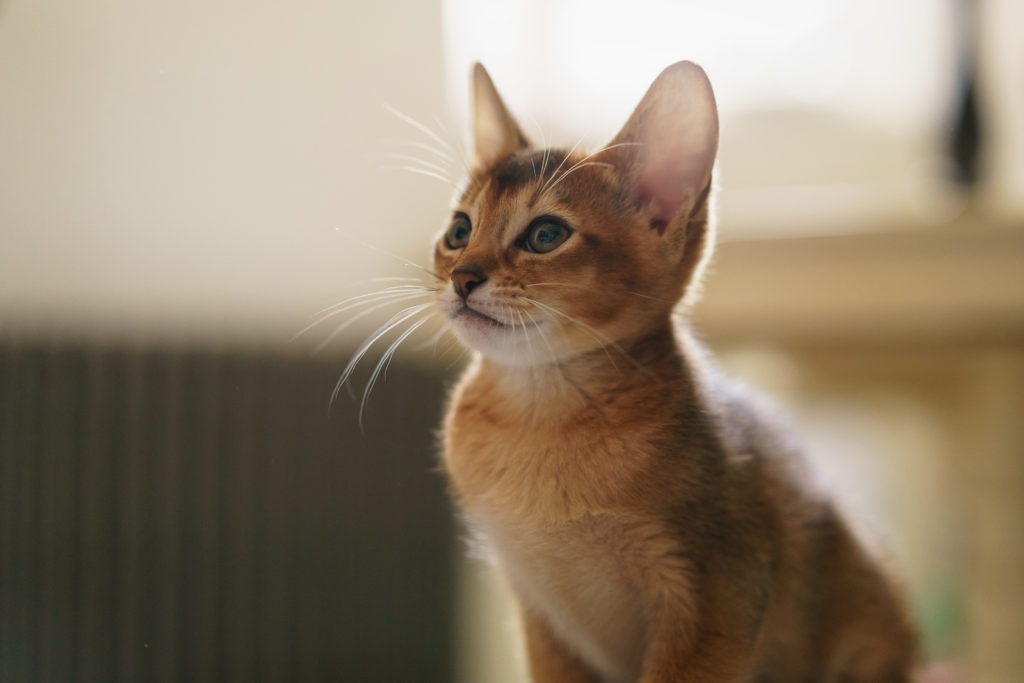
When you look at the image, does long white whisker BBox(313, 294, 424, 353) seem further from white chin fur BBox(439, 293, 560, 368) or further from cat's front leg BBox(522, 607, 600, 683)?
cat's front leg BBox(522, 607, 600, 683)

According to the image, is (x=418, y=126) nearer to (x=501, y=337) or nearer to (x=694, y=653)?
(x=501, y=337)

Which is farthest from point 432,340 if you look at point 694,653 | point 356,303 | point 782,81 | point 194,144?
point 782,81

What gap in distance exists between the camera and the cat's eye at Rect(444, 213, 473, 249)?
29.2 inches

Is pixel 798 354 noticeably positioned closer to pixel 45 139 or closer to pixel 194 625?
pixel 194 625

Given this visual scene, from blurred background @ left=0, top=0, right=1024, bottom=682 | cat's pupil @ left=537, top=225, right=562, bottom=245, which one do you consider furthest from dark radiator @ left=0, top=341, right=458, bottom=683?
cat's pupil @ left=537, top=225, right=562, bottom=245

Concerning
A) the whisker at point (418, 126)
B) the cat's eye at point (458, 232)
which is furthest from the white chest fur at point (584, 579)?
the whisker at point (418, 126)

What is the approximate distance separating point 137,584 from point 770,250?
141cm

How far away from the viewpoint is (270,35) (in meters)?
0.73

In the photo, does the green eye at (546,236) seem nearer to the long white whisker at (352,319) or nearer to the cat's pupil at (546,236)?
the cat's pupil at (546,236)

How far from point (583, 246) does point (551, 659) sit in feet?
1.31

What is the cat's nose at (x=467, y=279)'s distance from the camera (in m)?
0.66

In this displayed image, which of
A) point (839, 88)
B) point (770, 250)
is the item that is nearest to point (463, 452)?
point (770, 250)

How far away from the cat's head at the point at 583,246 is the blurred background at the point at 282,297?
71 millimetres

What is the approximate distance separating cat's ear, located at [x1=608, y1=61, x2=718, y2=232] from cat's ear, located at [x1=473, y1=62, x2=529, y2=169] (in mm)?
127
